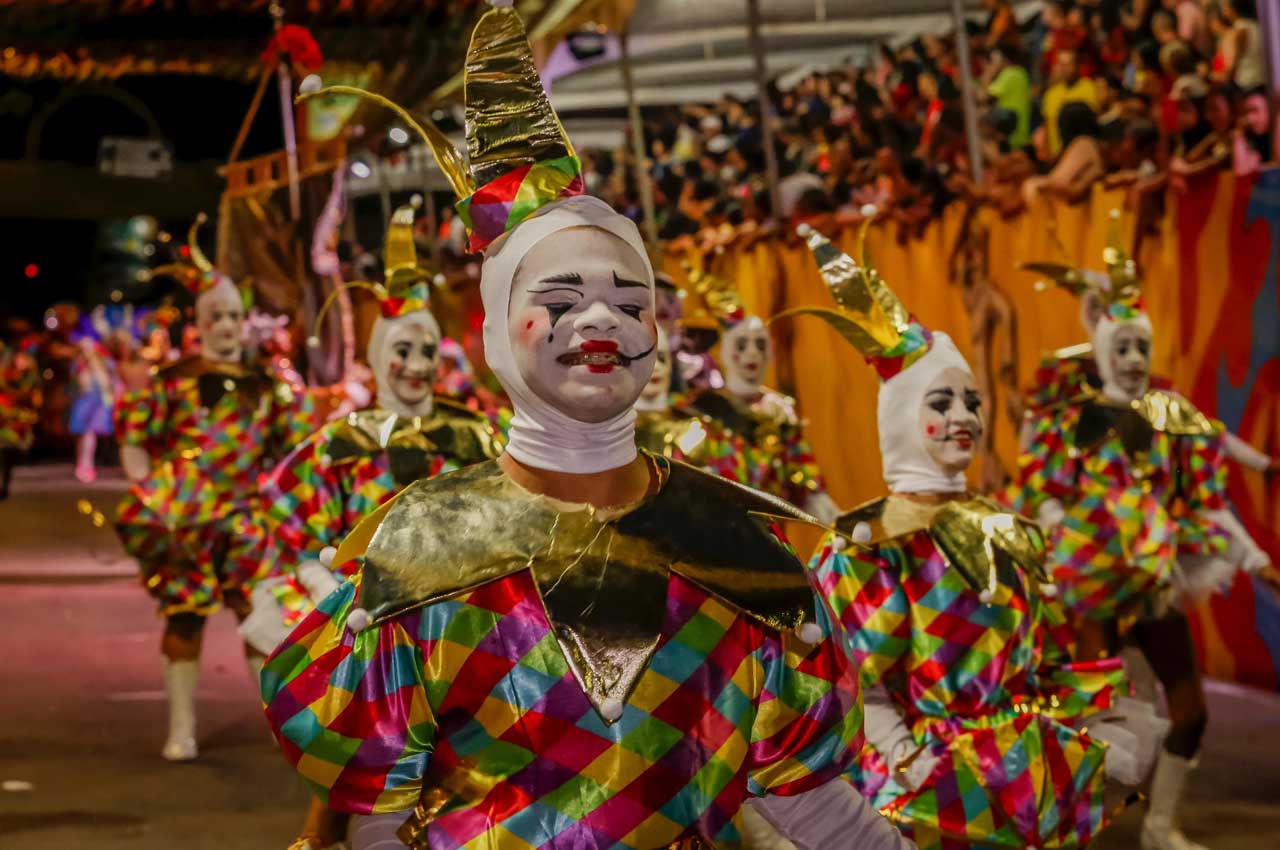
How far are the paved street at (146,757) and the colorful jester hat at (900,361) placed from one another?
94.9 inches

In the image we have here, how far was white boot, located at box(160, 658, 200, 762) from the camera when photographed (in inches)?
326

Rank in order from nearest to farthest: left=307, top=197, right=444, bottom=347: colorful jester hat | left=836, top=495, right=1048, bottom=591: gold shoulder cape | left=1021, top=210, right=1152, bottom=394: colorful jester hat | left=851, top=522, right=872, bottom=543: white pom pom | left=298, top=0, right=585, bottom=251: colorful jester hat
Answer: left=298, top=0, right=585, bottom=251: colorful jester hat, left=851, top=522, right=872, bottom=543: white pom pom, left=836, top=495, right=1048, bottom=591: gold shoulder cape, left=307, top=197, right=444, bottom=347: colorful jester hat, left=1021, top=210, right=1152, bottom=394: colorful jester hat

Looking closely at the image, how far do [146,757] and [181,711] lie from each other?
25 centimetres

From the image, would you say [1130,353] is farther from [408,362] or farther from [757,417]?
[408,362]

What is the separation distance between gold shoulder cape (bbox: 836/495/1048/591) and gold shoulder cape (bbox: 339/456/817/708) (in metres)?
1.64

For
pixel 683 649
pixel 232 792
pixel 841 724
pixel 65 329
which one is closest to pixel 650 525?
pixel 683 649

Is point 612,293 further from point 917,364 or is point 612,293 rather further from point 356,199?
point 356,199

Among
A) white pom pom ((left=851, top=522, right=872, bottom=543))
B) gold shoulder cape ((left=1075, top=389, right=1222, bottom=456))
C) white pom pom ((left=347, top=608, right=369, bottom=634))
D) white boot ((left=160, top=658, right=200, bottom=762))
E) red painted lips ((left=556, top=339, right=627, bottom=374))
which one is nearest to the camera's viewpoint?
white pom pom ((left=347, top=608, right=369, bottom=634))

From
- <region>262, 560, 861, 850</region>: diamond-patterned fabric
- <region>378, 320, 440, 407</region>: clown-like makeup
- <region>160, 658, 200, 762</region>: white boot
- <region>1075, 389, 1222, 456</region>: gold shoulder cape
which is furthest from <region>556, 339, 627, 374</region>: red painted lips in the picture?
<region>160, 658, 200, 762</region>: white boot

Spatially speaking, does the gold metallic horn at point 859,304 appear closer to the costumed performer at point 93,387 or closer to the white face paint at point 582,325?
the white face paint at point 582,325

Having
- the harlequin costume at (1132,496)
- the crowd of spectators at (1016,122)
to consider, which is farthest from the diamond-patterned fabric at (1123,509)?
the crowd of spectators at (1016,122)

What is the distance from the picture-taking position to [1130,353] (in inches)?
277

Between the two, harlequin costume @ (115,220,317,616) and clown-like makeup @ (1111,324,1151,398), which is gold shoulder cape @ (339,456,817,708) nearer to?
clown-like makeup @ (1111,324,1151,398)

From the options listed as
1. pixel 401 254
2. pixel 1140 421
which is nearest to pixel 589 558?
pixel 401 254
